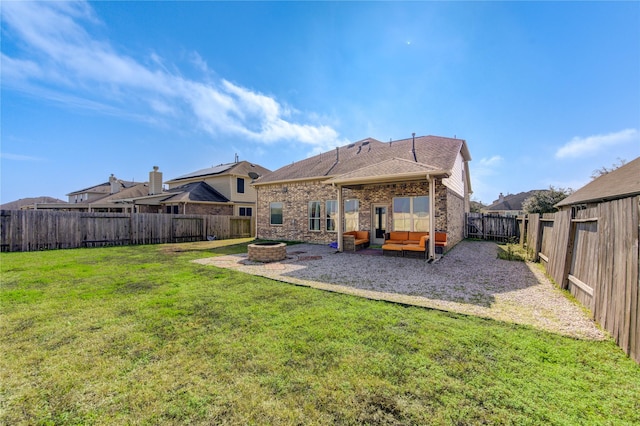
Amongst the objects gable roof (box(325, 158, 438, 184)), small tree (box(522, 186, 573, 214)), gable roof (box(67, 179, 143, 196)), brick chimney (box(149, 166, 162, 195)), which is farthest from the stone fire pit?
gable roof (box(67, 179, 143, 196))

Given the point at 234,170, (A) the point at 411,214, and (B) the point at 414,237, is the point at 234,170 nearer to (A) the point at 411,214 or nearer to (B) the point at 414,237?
(A) the point at 411,214

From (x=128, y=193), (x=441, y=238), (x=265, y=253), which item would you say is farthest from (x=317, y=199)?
(x=128, y=193)

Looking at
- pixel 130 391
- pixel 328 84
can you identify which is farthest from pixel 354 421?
pixel 328 84

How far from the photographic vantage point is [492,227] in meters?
15.9

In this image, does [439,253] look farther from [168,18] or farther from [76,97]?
[76,97]

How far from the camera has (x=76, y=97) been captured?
430 inches

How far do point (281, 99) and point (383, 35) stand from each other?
7.19 m

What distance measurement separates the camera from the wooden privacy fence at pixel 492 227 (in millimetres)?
15125

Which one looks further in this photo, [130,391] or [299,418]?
[130,391]

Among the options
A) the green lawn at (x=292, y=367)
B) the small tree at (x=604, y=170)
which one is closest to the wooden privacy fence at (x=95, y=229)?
the green lawn at (x=292, y=367)

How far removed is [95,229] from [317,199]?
37.8ft

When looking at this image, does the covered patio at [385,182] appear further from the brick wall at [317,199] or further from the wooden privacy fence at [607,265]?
the wooden privacy fence at [607,265]

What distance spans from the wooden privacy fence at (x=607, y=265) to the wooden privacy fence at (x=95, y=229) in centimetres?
1760

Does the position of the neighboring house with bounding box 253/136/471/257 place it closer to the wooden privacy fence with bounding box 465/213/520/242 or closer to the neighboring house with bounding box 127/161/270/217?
the wooden privacy fence with bounding box 465/213/520/242
